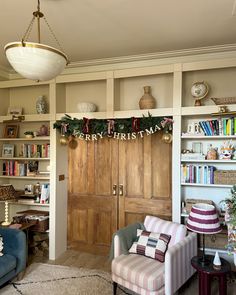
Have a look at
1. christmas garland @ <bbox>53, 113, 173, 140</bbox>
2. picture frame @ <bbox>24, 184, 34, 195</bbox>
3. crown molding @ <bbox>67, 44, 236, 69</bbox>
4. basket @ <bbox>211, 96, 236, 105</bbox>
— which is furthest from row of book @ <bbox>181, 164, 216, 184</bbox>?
picture frame @ <bbox>24, 184, 34, 195</bbox>

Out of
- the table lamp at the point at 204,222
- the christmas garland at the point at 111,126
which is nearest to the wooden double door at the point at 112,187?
the christmas garland at the point at 111,126

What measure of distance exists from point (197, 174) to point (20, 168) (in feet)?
8.74

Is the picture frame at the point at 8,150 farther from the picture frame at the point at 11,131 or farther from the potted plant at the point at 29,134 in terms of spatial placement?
the potted plant at the point at 29,134

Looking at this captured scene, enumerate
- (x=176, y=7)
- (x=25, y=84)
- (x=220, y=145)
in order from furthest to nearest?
(x=25, y=84) < (x=220, y=145) < (x=176, y=7)

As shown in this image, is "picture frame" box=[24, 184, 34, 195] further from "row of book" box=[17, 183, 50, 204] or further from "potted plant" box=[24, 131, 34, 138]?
"potted plant" box=[24, 131, 34, 138]

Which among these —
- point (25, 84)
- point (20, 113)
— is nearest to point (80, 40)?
point (25, 84)

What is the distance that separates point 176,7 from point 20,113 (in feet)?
9.51

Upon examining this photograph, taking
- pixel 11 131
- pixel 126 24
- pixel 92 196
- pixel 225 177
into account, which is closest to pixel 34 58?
pixel 126 24

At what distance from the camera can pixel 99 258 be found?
389cm

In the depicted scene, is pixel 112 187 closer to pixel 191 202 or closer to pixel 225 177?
pixel 191 202

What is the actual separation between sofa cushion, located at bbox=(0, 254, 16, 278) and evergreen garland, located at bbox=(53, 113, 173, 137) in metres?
1.71

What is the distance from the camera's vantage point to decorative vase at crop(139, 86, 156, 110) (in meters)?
3.59

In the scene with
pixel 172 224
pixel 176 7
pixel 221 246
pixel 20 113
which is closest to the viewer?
pixel 176 7

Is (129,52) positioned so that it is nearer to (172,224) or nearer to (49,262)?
(172,224)
